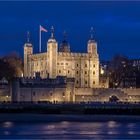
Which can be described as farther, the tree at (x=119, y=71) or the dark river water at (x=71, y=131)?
the tree at (x=119, y=71)

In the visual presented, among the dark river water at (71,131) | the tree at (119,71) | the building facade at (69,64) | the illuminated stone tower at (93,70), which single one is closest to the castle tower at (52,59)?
the building facade at (69,64)

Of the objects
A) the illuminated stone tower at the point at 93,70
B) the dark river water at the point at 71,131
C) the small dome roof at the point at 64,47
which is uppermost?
the small dome roof at the point at 64,47

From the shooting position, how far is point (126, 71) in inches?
6250

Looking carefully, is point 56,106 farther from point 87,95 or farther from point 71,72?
point 71,72

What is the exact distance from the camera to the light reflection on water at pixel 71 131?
161 feet

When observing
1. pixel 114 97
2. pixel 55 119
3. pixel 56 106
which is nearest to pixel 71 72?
pixel 114 97

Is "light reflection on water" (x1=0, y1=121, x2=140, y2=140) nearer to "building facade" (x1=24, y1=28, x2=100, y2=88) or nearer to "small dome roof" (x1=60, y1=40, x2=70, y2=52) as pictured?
"building facade" (x1=24, y1=28, x2=100, y2=88)

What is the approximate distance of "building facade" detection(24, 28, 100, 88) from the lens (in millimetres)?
127625

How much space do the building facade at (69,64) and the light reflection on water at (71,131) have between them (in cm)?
6469

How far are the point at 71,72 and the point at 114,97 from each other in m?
16.3

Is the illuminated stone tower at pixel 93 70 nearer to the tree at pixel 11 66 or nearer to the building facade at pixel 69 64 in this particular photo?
the building facade at pixel 69 64

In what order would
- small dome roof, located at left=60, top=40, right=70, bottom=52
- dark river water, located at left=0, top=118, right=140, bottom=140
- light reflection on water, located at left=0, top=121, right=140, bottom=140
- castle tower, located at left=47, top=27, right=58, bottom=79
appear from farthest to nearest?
small dome roof, located at left=60, top=40, right=70, bottom=52 < castle tower, located at left=47, top=27, right=58, bottom=79 < light reflection on water, located at left=0, top=121, right=140, bottom=140 < dark river water, located at left=0, top=118, right=140, bottom=140

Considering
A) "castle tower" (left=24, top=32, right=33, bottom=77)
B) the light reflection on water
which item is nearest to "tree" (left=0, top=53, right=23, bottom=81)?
"castle tower" (left=24, top=32, right=33, bottom=77)

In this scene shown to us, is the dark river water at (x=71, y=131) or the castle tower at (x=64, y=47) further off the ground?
the castle tower at (x=64, y=47)
